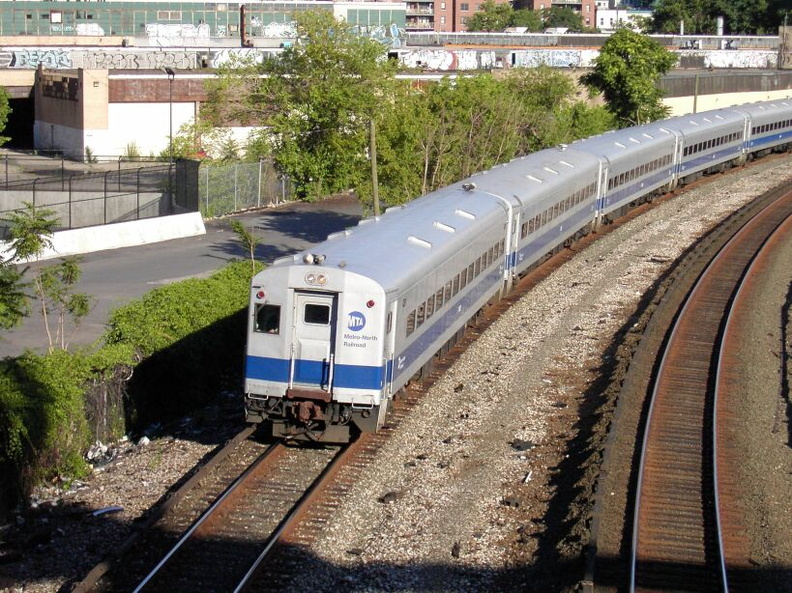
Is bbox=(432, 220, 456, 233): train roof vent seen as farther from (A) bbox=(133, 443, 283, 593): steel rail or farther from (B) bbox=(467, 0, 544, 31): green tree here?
(B) bbox=(467, 0, 544, 31): green tree

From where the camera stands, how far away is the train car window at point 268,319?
14961mm

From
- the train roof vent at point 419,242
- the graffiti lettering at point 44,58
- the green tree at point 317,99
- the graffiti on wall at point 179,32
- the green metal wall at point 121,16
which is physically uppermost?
the green metal wall at point 121,16

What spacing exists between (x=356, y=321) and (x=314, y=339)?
63 cm

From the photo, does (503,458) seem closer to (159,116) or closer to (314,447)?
(314,447)

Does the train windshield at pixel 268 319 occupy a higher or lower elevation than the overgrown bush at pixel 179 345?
higher

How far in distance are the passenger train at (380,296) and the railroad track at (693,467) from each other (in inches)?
147

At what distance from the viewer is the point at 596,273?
28.2 m

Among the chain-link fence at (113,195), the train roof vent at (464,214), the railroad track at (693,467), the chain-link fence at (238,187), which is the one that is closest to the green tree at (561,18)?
the chain-link fence at (238,187)

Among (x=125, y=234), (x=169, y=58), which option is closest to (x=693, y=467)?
(x=125, y=234)

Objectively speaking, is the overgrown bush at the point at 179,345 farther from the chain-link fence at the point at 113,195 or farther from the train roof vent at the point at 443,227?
the chain-link fence at the point at 113,195

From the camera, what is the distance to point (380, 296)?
14.7m

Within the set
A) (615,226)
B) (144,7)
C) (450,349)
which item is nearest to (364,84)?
(615,226)

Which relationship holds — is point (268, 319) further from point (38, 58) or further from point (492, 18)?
point (492, 18)

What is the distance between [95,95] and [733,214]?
31752mm
